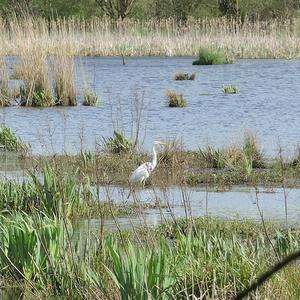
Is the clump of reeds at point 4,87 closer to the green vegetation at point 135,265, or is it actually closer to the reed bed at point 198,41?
the green vegetation at point 135,265

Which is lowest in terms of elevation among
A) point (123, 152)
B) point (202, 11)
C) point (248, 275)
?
point (202, 11)

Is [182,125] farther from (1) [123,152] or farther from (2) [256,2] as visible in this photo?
(2) [256,2]

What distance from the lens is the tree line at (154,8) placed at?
178 feet

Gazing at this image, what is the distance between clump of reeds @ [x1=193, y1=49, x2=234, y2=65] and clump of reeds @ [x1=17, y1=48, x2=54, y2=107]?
46.0ft

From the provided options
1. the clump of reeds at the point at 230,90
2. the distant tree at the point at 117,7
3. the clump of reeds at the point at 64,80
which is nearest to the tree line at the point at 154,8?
the distant tree at the point at 117,7

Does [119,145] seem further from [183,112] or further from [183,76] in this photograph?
[183,76]

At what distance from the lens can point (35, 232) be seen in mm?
6477

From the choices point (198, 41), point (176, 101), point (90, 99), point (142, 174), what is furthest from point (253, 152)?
point (198, 41)

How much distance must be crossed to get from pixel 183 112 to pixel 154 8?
3918 centimetres

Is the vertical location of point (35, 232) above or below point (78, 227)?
above

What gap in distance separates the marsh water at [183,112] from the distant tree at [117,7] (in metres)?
22.6

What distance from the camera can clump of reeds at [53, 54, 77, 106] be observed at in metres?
20.0

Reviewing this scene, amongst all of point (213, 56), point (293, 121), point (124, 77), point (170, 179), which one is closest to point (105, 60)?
point (213, 56)

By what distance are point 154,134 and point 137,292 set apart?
37.0 ft
